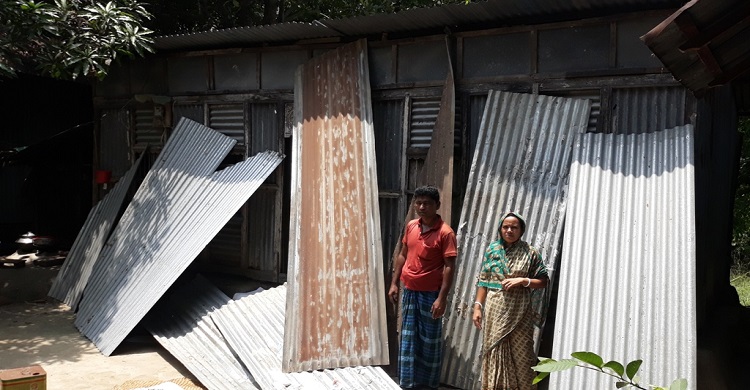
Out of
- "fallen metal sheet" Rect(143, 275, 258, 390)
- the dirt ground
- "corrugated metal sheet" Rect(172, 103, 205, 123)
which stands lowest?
the dirt ground

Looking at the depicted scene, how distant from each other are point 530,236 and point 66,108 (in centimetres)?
1038

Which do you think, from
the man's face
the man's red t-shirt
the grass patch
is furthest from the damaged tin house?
the grass patch

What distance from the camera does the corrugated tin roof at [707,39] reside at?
11.5 feet

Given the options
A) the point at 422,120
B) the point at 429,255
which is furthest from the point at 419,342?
the point at 422,120

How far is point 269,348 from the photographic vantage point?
5500 mm

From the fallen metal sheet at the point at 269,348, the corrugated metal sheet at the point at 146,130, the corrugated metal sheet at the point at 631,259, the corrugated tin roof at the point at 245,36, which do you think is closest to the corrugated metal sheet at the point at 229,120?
the corrugated tin roof at the point at 245,36

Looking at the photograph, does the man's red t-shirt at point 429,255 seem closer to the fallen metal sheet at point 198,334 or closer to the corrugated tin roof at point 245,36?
the fallen metal sheet at point 198,334

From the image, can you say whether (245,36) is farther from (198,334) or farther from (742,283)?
(742,283)

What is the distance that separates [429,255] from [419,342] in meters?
0.68

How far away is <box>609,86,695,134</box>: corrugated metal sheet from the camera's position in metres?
5.05

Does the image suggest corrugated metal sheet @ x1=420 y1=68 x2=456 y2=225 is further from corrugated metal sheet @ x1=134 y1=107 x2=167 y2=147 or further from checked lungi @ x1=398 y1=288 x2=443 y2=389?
corrugated metal sheet @ x1=134 y1=107 x2=167 y2=147

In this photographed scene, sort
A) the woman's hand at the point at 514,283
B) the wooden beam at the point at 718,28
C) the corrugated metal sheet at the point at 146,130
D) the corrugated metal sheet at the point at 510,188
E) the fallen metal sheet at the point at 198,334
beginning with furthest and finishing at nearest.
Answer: the corrugated metal sheet at the point at 146,130
the fallen metal sheet at the point at 198,334
the corrugated metal sheet at the point at 510,188
the woman's hand at the point at 514,283
the wooden beam at the point at 718,28

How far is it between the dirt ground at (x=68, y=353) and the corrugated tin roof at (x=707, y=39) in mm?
3822

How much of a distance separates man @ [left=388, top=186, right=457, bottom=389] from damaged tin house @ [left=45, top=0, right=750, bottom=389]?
267 millimetres
